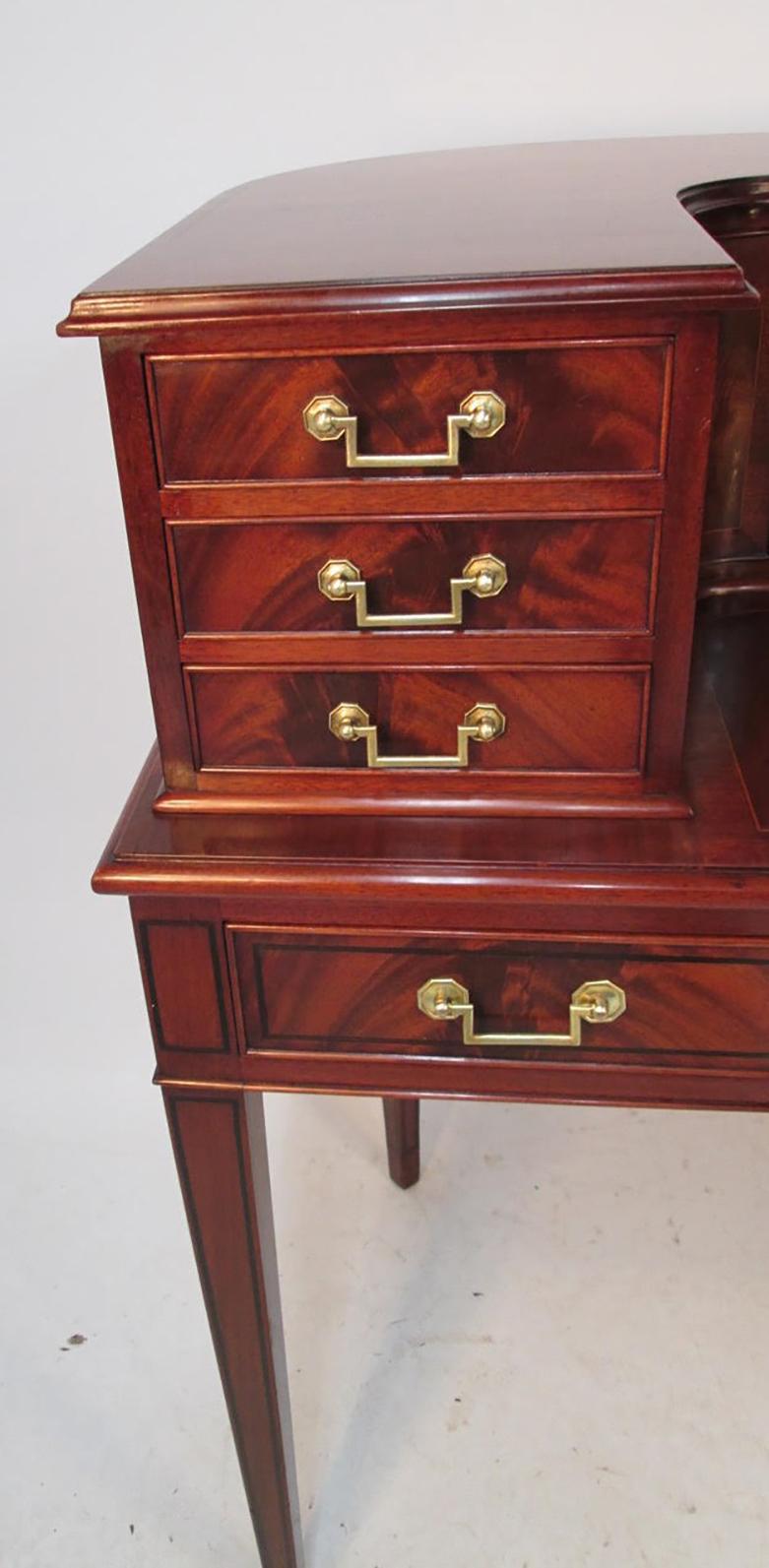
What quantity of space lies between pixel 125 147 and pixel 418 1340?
1131mm

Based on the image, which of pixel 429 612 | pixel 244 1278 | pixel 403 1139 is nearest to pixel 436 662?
pixel 429 612

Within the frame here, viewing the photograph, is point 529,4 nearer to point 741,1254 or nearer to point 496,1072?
point 496,1072

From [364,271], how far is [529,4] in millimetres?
604

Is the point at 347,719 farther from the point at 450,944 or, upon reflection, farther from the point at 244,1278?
the point at 244,1278

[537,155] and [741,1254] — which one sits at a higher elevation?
[537,155]

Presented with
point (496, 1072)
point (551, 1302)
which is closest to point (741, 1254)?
point (551, 1302)

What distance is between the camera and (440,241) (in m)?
0.72

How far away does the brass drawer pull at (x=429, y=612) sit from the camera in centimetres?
72

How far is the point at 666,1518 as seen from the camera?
1.15 metres

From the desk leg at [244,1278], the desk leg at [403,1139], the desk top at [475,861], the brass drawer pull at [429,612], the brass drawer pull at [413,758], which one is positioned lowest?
the desk leg at [403,1139]

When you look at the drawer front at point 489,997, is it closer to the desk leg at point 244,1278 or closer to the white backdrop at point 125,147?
the desk leg at point 244,1278

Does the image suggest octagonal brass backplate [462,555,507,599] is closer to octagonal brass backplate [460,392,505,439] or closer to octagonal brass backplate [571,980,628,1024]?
octagonal brass backplate [460,392,505,439]

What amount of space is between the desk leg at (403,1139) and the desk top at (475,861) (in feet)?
2.20

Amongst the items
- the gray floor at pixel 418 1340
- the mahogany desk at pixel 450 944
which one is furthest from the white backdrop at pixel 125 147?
the mahogany desk at pixel 450 944
